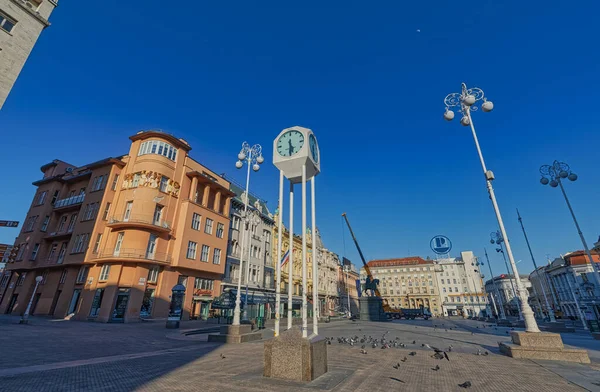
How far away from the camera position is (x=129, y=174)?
1176 inches

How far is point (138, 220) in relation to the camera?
27250mm

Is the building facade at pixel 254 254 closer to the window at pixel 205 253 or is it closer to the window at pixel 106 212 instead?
the window at pixel 205 253

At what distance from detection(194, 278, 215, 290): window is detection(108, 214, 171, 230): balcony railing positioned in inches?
309

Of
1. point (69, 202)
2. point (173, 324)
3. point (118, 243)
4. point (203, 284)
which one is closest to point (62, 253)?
point (69, 202)

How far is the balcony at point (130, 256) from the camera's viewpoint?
26.0m

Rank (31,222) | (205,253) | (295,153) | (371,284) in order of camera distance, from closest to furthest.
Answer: (295,153), (205,253), (31,222), (371,284)

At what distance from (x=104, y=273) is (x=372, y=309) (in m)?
34.0

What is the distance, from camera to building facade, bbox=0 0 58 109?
56.2ft

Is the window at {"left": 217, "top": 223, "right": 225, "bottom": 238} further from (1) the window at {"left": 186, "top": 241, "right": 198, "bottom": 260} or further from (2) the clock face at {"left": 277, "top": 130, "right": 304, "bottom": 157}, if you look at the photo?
(2) the clock face at {"left": 277, "top": 130, "right": 304, "bottom": 157}

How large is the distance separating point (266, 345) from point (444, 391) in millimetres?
3860

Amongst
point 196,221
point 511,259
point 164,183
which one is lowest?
point 511,259

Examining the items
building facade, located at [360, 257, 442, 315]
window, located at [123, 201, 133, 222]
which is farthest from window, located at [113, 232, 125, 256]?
building facade, located at [360, 257, 442, 315]

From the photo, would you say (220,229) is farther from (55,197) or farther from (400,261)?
(400,261)

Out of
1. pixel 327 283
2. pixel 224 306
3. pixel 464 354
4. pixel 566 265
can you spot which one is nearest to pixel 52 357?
pixel 464 354
